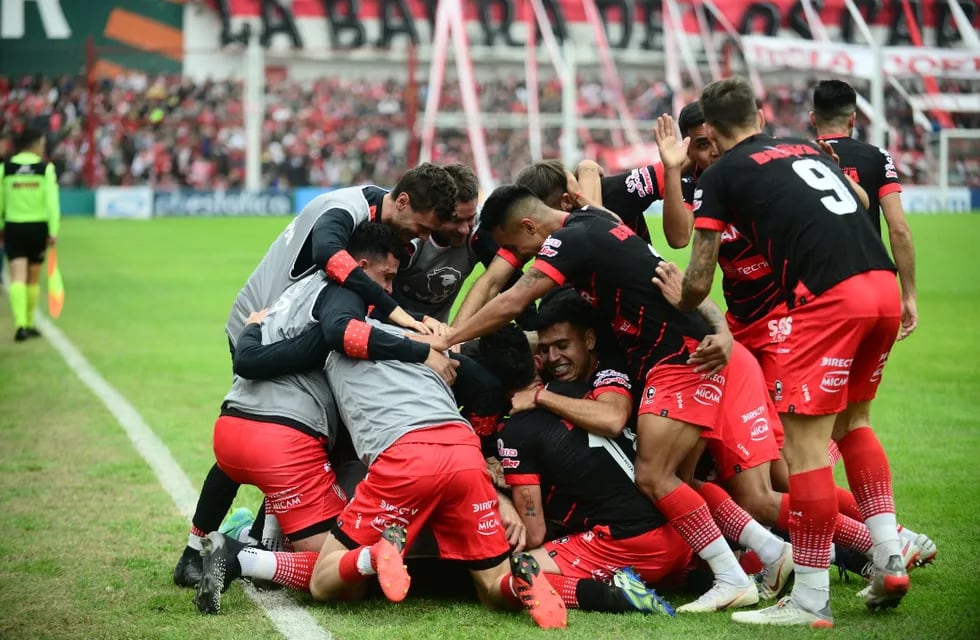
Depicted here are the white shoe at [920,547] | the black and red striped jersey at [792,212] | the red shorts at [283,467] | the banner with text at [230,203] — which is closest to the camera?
the black and red striped jersey at [792,212]

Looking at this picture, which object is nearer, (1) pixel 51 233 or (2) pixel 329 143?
(1) pixel 51 233

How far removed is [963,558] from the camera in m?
6.14

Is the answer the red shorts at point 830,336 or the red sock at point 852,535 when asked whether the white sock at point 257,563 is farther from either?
the red sock at point 852,535

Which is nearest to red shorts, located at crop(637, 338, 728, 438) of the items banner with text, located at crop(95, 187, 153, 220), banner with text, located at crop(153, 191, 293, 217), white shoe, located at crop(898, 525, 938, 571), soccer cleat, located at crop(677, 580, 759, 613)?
soccer cleat, located at crop(677, 580, 759, 613)

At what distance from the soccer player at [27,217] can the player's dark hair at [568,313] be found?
1097cm

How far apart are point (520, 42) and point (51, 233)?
3194 centimetres

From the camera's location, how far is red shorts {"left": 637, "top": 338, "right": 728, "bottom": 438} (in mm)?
5504

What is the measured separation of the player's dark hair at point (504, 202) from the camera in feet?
20.6

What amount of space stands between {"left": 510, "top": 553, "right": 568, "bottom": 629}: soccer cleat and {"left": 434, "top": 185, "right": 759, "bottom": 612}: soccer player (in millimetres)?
634

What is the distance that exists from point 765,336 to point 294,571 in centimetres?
294

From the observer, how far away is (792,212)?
5.15 m

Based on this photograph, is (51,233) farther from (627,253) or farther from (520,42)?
(520,42)

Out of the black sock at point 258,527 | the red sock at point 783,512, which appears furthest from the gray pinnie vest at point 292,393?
the red sock at point 783,512

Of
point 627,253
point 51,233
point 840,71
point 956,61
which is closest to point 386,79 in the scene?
point 840,71
